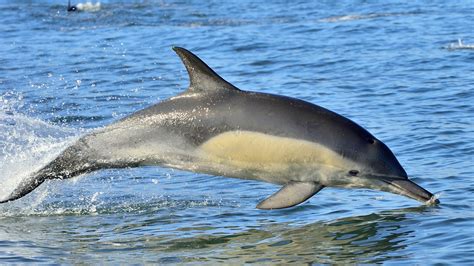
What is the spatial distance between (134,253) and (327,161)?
5.73 ft

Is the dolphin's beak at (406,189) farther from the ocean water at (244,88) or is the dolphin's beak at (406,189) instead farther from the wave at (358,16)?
the wave at (358,16)

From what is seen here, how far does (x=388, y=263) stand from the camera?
8438 millimetres

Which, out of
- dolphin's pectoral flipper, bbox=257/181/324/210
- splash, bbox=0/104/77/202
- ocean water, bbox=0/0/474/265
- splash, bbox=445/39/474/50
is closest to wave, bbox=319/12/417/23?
ocean water, bbox=0/0/474/265

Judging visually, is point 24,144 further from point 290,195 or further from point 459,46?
point 459,46

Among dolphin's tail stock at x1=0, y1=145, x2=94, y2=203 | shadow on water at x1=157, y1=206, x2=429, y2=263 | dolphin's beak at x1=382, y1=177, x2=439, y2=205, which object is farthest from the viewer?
dolphin's tail stock at x1=0, y1=145, x2=94, y2=203

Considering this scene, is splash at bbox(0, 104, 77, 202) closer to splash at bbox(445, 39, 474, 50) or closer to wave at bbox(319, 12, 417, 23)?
splash at bbox(445, 39, 474, 50)

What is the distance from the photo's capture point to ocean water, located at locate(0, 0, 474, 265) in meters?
9.23

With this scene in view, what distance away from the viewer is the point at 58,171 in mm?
9672

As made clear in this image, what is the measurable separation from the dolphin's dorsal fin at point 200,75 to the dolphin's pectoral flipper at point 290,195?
37.4 inches

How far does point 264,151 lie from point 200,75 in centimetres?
81

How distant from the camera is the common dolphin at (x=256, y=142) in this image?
9031 mm

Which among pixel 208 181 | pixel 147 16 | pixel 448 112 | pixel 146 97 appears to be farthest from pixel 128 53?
pixel 208 181

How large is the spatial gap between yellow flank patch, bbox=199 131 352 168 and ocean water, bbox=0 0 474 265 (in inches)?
26.5

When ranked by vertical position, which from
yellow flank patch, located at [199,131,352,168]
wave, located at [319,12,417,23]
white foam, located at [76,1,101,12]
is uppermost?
yellow flank patch, located at [199,131,352,168]
